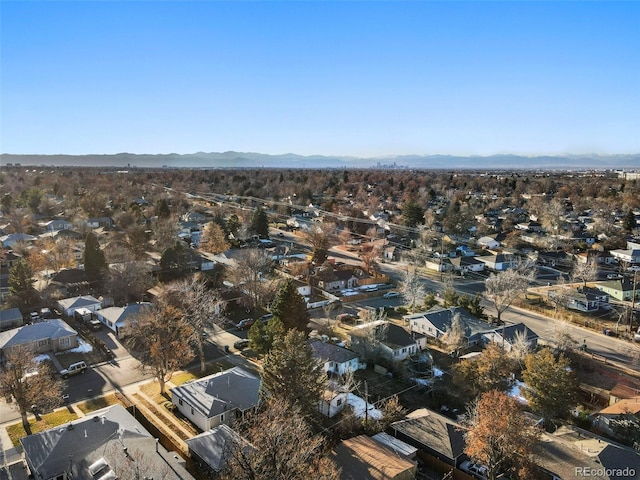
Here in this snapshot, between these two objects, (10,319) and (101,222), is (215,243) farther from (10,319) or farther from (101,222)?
(101,222)

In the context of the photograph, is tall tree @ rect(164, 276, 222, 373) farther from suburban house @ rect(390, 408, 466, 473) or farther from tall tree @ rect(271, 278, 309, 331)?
suburban house @ rect(390, 408, 466, 473)

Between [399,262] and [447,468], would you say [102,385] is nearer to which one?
[447,468]

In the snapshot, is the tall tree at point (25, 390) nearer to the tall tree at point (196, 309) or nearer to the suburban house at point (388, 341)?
the tall tree at point (196, 309)

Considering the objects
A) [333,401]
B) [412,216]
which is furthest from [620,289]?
[333,401]

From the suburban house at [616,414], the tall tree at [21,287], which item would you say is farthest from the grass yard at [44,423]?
the suburban house at [616,414]

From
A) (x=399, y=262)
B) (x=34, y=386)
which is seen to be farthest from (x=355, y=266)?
(x=34, y=386)

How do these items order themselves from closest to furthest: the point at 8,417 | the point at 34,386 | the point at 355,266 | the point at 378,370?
1. the point at 34,386
2. the point at 8,417
3. the point at 378,370
4. the point at 355,266

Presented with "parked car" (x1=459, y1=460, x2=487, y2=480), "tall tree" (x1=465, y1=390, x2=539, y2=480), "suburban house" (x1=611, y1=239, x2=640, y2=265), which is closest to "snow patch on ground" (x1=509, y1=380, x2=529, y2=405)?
"parked car" (x1=459, y1=460, x2=487, y2=480)
